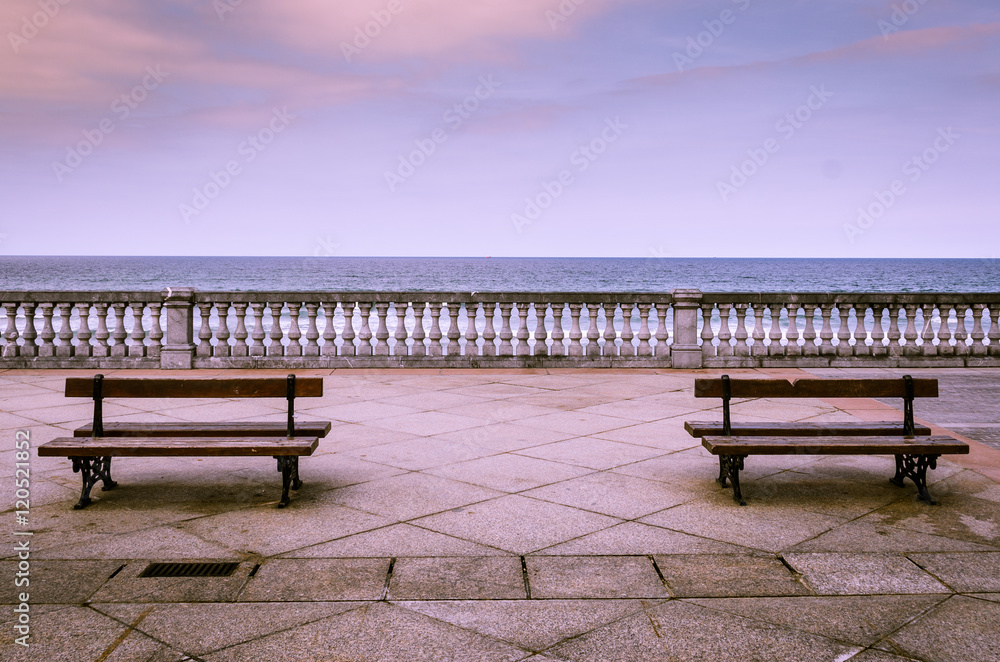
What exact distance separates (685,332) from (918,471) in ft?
23.2

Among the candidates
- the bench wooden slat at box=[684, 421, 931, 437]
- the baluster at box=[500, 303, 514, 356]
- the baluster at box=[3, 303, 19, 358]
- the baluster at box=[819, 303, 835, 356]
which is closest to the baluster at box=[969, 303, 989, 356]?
the baluster at box=[819, 303, 835, 356]

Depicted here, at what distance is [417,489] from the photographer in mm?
5672

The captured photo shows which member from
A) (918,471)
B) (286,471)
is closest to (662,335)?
(918,471)

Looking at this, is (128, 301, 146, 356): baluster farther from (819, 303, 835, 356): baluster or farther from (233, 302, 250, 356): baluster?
(819, 303, 835, 356): baluster

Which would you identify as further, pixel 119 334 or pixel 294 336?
pixel 119 334

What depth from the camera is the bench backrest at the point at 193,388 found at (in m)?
5.38

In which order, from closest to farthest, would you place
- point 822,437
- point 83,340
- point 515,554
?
point 515,554
point 822,437
point 83,340

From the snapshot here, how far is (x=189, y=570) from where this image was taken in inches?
163

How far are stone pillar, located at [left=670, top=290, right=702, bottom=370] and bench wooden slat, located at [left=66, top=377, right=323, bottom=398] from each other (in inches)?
314

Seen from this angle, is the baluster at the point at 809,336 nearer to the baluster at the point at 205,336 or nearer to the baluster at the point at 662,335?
the baluster at the point at 662,335

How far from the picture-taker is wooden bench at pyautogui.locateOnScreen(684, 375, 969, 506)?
5.44m

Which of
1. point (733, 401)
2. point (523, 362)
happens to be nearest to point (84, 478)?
point (733, 401)

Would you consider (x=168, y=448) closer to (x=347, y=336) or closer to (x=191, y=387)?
(x=191, y=387)

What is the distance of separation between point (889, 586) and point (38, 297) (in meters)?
12.5
